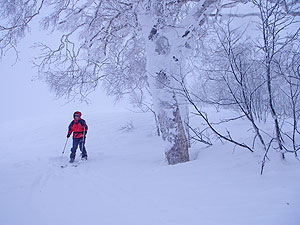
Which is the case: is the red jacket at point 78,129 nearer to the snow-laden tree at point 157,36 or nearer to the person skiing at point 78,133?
the person skiing at point 78,133

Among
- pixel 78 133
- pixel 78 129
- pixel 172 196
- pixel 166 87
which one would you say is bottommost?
pixel 172 196

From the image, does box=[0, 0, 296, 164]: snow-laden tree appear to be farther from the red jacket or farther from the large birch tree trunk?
the red jacket

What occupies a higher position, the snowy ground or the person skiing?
the person skiing

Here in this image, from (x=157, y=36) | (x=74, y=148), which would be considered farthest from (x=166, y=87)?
(x=74, y=148)

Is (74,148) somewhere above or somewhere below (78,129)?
below

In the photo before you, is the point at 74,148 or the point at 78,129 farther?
the point at 78,129

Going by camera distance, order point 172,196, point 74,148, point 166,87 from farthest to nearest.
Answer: point 74,148
point 166,87
point 172,196

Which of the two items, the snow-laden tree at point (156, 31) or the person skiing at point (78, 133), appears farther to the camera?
the person skiing at point (78, 133)

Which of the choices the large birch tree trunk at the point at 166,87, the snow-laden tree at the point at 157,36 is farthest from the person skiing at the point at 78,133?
the large birch tree trunk at the point at 166,87

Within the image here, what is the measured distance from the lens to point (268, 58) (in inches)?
101

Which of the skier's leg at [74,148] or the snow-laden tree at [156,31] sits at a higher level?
the snow-laden tree at [156,31]

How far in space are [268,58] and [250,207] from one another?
2.02 m

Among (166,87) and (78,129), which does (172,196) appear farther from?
(78,129)

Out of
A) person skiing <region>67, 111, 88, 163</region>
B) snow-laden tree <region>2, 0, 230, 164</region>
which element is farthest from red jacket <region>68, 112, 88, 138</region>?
snow-laden tree <region>2, 0, 230, 164</region>
